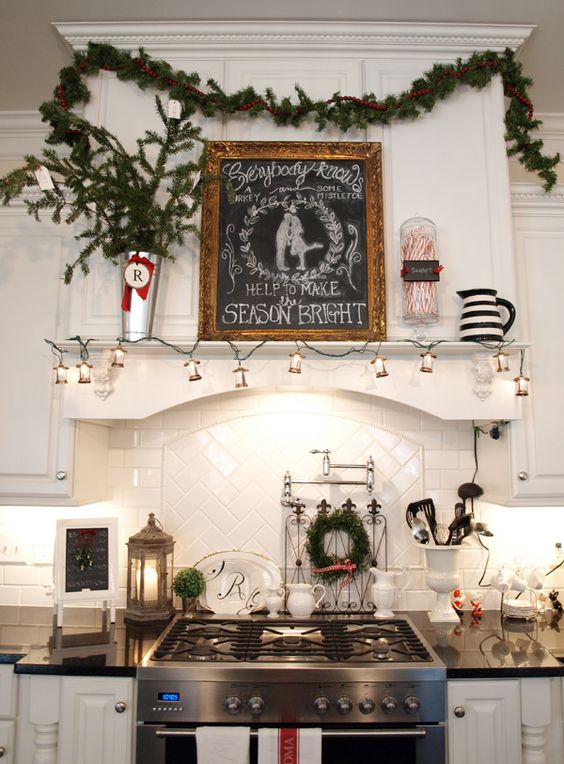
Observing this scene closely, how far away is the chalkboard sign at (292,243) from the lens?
7.41ft

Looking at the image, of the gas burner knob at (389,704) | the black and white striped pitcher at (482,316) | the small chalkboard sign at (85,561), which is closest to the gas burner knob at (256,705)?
the gas burner knob at (389,704)

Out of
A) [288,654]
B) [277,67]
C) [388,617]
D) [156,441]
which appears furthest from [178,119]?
[388,617]

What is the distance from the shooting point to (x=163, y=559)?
2357mm

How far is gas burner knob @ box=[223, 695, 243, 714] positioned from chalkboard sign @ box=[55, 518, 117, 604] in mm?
673

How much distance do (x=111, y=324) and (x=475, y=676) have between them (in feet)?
5.81

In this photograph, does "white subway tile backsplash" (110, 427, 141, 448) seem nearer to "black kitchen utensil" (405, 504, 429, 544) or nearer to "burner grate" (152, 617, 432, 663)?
"burner grate" (152, 617, 432, 663)

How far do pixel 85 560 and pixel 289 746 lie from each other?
1017mm

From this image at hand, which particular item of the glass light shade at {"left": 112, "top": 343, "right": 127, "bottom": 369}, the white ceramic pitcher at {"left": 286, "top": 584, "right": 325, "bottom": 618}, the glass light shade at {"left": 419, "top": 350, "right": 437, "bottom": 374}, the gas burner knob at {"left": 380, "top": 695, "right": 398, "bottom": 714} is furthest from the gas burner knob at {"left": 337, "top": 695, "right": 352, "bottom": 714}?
the glass light shade at {"left": 112, "top": 343, "right": 127, "bottom": 369}

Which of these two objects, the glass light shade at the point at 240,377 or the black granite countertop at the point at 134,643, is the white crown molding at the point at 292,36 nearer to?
the glass light shade at the point at 240,377

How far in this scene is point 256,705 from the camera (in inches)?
70.2

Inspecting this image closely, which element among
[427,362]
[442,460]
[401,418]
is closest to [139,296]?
[427,362]

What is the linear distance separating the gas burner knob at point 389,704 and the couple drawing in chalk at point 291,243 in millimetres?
1525

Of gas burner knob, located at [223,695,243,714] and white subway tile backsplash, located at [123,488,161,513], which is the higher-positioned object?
white subway tile backsplash, located at [123,488,161,513]

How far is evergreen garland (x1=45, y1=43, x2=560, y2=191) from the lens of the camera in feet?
7.63
